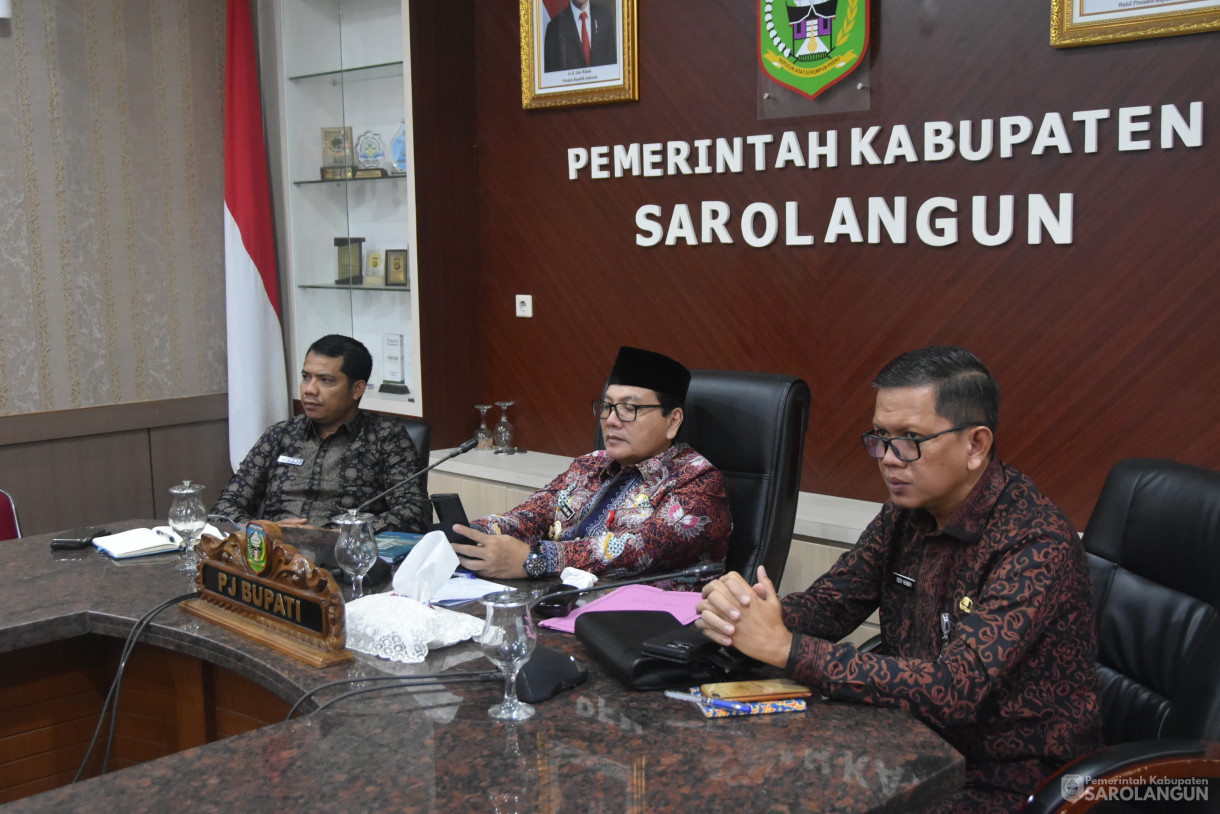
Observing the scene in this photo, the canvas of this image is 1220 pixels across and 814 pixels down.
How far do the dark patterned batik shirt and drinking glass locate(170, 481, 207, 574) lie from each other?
2.46ft

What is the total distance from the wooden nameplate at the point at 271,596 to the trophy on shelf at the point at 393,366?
222cm

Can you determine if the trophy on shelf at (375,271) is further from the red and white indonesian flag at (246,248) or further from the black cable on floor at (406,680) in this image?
the black cable on floor at (406,680)

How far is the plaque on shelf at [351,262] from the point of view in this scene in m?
4.25

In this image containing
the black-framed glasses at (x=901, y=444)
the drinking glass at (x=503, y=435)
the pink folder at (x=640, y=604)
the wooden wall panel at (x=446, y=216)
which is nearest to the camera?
the black-framed glasses at (x=901, y=444)

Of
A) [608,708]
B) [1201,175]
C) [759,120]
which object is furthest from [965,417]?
[759,120]

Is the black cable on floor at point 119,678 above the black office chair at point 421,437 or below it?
below

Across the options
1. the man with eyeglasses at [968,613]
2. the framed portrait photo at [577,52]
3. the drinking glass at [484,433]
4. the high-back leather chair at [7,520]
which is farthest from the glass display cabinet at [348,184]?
the man with eyeglasses at [968,613]

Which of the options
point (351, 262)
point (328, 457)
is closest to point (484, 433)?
point (351, 262)

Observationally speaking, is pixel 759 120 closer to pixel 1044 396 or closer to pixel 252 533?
pixel 1044 396

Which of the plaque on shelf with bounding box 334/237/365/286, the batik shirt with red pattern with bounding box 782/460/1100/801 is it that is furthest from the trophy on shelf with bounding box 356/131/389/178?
the batik shirt with red pattern with bounding box 782/460/1100/801

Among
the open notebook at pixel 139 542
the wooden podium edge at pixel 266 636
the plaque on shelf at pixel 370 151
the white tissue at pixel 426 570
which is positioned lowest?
the wooden podium edge at pixel 266 636

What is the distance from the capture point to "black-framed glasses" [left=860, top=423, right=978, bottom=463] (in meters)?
1.65

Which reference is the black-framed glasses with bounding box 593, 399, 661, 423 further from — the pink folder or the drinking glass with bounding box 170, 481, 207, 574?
the drinking glass with bounding box 170, 481, 207, 574

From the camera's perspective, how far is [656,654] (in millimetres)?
1523
